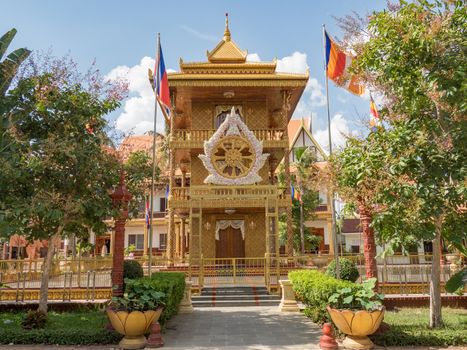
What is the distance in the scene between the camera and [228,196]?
59.5 feet

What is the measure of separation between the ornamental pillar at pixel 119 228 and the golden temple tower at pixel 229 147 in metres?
7.17

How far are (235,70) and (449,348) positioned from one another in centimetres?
1671

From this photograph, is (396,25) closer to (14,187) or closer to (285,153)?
(14,187)

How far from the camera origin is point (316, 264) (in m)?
20.2

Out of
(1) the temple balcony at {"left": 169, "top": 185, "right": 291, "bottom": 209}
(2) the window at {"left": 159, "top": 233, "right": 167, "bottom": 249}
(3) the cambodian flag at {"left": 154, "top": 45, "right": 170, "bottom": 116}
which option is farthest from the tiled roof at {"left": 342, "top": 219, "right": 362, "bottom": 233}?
(3) the cambodian flag at {"left": 154, "top": 45, "right": 170, "bottom": 116}

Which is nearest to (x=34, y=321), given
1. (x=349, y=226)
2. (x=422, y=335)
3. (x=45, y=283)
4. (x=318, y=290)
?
(x=45, y=283)

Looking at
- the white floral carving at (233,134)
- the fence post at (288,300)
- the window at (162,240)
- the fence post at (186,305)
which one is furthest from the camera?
the window at (162,240)

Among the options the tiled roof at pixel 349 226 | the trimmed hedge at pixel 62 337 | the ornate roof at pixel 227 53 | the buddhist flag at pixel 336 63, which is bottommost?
the trimmed hedge at pixel 62 337


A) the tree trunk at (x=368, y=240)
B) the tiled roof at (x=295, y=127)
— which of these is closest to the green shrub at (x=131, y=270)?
the tree trunk at (x=368, y=240)

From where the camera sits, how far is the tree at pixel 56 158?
9211 millimetres

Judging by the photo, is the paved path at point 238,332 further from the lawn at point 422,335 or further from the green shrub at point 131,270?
the green shrub at point 131,270

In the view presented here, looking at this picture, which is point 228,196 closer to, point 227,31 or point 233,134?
point 233,134

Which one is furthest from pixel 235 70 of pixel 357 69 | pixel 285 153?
pixel 357 69

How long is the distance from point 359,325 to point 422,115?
4675 mm
